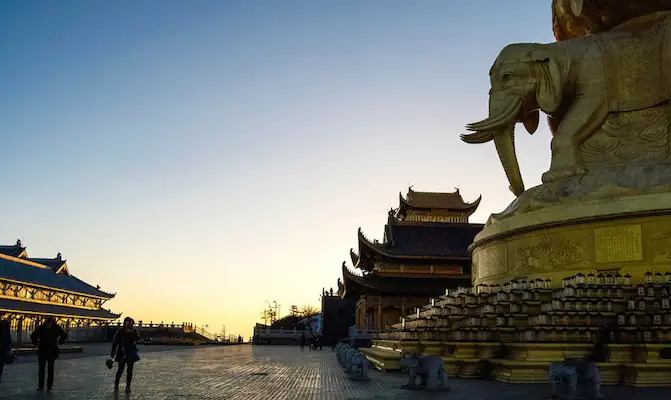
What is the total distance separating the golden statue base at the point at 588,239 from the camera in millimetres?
12820

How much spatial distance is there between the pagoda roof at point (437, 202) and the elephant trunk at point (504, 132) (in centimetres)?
2609

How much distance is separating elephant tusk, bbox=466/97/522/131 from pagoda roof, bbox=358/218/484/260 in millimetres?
21427

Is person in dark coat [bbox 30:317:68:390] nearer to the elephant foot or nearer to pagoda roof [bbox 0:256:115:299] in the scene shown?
the elephant foot

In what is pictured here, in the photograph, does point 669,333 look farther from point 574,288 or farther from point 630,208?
point 630,208

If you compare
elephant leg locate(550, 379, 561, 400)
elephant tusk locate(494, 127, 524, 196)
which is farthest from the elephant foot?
elephant leg locate(550, 379, 561, 400)

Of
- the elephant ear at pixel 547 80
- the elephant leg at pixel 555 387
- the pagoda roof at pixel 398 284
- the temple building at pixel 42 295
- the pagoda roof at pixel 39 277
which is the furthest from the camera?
the pagoda roof at pixel 39 277

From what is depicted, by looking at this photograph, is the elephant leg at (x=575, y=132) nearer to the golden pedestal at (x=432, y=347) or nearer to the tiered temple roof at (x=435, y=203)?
the golden pedestal at (x=432, y=347)

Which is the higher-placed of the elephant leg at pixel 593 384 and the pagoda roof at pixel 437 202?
A: the pagoda roof at pixel 437 202

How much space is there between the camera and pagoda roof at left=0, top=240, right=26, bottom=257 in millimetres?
47344

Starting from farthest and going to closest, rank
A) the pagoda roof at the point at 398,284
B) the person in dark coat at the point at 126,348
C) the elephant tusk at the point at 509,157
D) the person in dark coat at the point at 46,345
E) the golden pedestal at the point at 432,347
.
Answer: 1. the pagoda roof at the point at 398,284
2. the elephant tusk at the point at 509,157
3. the golden pedestal at the point at 432,347
4. the person in dark coat at the point at 126,348
5. the person in dark coat at the point at 46,345

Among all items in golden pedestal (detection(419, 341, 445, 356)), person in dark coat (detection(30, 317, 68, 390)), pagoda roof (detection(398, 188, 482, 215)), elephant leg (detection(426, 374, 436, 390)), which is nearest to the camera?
elephant leg (detection(426, 374, 436, 390))

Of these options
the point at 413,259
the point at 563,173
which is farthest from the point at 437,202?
the point at 563,173

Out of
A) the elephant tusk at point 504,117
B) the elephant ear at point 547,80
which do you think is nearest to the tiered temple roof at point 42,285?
the elephant tusk at point 504,117

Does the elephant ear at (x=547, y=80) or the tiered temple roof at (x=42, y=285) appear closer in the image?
the elephant ear at (x=547, y=80)
